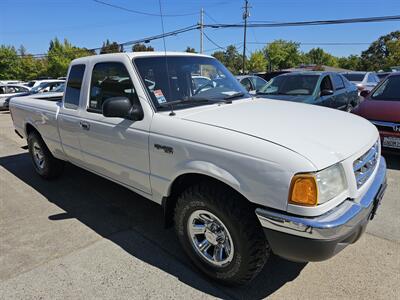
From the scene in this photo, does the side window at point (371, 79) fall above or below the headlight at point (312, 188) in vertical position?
below

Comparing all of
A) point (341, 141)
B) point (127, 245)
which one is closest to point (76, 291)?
point (127, 245)

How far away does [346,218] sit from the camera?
6.91ft

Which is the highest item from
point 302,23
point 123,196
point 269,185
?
point 302,23

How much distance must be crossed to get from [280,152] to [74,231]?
8.59 ft

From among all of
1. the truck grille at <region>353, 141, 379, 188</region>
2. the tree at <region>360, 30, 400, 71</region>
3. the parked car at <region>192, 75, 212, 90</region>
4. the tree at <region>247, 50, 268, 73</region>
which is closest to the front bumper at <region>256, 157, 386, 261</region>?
the truck grille at <region>353, 141, 379, 188</region>

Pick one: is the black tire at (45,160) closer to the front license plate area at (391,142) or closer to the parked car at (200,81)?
the parked car at (200,81)

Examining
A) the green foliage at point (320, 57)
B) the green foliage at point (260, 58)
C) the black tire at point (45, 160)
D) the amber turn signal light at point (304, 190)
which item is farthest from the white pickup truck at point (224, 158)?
the green foliage at point (320, 57)

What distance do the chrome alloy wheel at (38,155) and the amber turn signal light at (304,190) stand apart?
4364mm

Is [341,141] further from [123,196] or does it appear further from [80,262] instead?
[123,196]

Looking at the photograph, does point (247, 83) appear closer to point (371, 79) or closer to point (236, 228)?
point (371, 79)

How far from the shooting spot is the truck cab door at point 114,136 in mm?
3006

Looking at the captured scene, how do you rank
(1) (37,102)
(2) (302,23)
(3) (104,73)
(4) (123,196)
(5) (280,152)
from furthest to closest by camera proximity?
1. (2) (302,23)
2. (1) (37,102)
3. (4) (123,196)
4. (3) (104,73)
5. (5) (280,152)

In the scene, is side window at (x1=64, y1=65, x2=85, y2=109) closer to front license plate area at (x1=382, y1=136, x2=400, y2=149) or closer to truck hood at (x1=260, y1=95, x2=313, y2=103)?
truck hood at (x1=260, y1=95, x2=313, y2=103)

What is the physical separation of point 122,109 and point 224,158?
1102 millimetres
